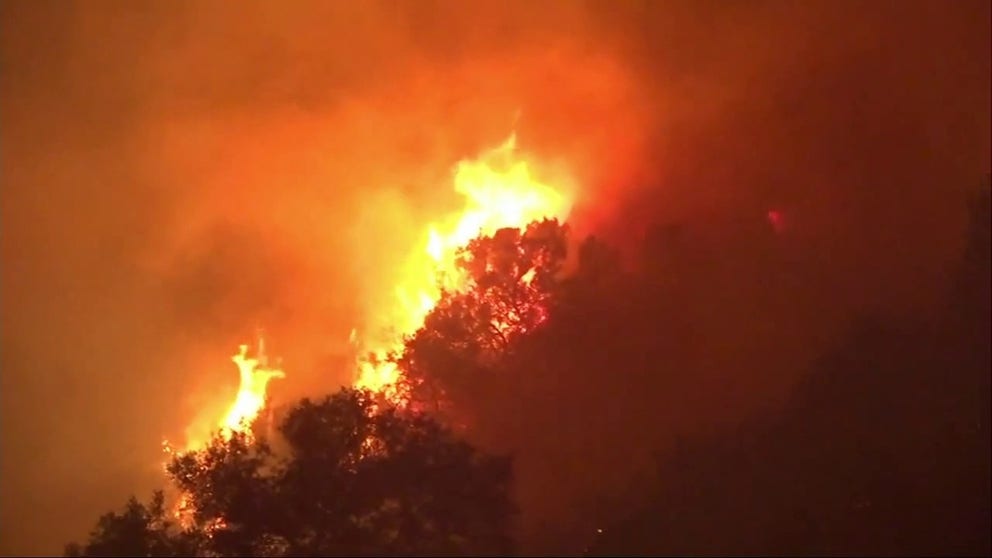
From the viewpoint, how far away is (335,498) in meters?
20.2

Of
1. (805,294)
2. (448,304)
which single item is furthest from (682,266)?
(448,304)

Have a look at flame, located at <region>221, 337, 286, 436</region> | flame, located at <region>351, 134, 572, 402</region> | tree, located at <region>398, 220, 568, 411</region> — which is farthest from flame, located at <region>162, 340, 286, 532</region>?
tree, located at <region>398, 220, 568, 411</region>

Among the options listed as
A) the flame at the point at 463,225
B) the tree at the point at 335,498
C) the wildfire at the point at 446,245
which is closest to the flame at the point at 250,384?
the wildfire at the point at 446,245

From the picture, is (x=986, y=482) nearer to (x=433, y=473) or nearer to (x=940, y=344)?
(x=940, y=344)

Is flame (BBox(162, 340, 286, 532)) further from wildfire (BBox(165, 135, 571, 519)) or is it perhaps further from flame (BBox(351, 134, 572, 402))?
flame (BBox(351, 134, 572, 402))

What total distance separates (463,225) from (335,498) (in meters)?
25.0

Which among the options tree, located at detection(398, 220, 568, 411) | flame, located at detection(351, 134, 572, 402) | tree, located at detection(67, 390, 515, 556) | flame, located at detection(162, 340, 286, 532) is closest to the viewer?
tree, located at detection(67, 390, 515, 556)

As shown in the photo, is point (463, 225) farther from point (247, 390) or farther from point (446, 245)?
point (247, 390)

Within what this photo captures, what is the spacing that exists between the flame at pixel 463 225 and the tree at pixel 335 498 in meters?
17.0

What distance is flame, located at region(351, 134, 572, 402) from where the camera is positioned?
4084 centimetres

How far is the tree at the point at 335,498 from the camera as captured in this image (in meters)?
20.0

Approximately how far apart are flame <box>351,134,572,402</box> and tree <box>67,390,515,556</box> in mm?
16977

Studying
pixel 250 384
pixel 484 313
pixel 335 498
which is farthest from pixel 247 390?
pixel 335 498

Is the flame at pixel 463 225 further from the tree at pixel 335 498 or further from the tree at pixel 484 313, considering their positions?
the tree at pixel 335 498
